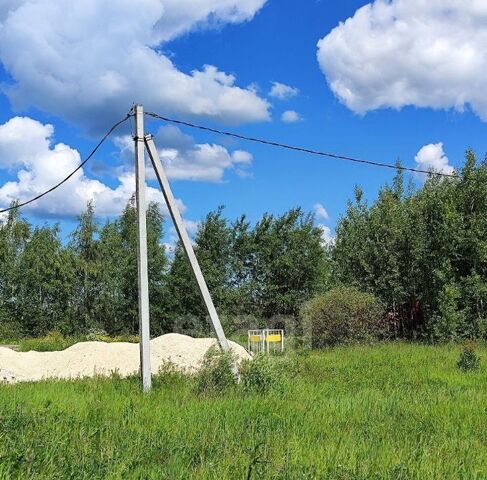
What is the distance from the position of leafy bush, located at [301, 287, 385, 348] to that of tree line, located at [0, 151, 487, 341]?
2443 millimetres

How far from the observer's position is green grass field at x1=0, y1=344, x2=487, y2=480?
14.9 feet

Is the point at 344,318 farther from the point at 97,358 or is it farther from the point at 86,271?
the point at 86,271

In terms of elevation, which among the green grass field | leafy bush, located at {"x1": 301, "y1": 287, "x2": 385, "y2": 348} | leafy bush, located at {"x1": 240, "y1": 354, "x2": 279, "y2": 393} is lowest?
the green grass field

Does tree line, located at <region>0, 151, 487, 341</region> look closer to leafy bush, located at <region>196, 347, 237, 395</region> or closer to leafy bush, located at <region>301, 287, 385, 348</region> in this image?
leafy bush, located at <region>301, 287, 385, 348</region>

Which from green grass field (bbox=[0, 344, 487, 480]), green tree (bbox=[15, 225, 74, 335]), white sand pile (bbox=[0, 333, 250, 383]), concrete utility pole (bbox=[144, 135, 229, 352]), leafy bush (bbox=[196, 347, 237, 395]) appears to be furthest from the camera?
green tree (bbox=[15, 225, 74, 335])

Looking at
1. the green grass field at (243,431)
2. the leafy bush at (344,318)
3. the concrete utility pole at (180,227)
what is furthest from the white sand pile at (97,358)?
the leafy bush at (344,318)

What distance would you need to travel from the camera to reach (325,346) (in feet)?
73.9

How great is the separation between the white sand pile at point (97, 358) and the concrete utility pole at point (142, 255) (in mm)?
4557

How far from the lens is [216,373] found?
9453mm

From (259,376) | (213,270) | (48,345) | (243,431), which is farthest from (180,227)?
(213,270)

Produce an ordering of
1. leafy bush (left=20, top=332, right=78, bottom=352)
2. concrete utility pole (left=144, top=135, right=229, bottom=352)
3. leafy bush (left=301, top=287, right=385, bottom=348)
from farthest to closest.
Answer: leafy bush (left=20, top=332, right=78, bottom=352)
leafy bush (left=301, top=287, right=385, bottom=348)
concrete utility pole (left=144, top=135, right=229, bottom=352)

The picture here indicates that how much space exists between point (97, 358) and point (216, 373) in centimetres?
703

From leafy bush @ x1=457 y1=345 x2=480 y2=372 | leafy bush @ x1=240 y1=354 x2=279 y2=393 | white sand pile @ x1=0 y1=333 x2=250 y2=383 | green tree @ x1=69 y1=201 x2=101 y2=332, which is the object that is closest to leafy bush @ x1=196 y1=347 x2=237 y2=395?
leafy bush @ x1=240 y1=354 x2=279 y2=393

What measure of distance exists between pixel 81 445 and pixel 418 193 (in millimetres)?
24181
